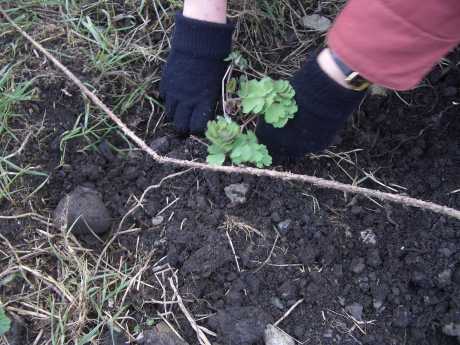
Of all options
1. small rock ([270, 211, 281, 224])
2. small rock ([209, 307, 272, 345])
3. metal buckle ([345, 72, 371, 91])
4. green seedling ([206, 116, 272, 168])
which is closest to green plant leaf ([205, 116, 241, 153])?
green seedling ([206, 116, 272, 168])

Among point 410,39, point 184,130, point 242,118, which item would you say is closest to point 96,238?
point 184,130

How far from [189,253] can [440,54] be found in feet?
2.72

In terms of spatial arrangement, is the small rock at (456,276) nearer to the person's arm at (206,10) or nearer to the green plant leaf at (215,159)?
the green plant leaf at (215,159)

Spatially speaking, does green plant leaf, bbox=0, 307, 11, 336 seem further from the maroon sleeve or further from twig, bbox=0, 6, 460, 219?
the maroon sleeve

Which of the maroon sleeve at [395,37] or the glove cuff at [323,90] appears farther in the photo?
the glove cuff at [323,90]

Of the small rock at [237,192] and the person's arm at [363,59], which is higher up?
the person's arm at [363,59]

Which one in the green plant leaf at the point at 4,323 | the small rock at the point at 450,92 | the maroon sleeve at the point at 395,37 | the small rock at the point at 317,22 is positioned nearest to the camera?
the maroon sleeve at the point at 395,37

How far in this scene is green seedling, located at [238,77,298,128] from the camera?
1.52 m

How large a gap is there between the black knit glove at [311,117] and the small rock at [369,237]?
0.28m

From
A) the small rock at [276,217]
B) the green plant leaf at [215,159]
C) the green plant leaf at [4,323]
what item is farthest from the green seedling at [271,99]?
the green plant leaf at [4,323]

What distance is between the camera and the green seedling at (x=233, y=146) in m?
1.49

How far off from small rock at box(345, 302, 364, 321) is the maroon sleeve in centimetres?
58

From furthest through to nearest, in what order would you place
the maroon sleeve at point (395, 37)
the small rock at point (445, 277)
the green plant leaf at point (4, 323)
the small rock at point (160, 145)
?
the small rock at point (160, 145) < the small rock at point (445, 277) < the green plant leaf at point (4, 323) < the maroon sleeve at point (395, 37)

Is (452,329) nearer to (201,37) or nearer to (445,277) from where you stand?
(445,277)
